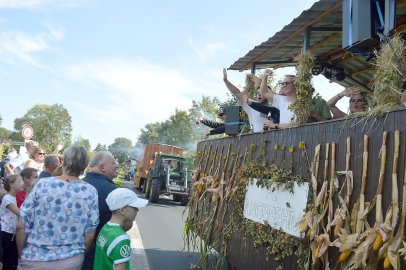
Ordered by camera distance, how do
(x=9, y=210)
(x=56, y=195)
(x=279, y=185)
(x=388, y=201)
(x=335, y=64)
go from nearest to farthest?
(x=388, y=201) < (x=56, y=195) < (x=279, y=185) < (x=9, y=210) < (x=335, y=64)

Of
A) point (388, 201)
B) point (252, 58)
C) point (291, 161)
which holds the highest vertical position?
point (252, 58)

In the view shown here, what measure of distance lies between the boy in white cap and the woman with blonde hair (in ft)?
1.14

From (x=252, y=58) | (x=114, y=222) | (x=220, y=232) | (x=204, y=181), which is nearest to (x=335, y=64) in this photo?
(x=252, y=58)

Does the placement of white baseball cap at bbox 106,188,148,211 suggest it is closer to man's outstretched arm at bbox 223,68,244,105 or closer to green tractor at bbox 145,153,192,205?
man's outstretched arm at bbox 223,68,244,105

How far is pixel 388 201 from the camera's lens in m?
2.73

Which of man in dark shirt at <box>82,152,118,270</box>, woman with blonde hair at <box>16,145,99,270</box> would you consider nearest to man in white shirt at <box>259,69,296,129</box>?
man in dark shirt at <box>82,152,118,270</box>

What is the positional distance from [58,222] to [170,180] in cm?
1658

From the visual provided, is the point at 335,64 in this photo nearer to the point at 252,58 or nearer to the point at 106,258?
the point at 252,58

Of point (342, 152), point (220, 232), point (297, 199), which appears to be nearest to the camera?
point (342, 152)

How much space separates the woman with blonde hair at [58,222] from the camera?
308 cm

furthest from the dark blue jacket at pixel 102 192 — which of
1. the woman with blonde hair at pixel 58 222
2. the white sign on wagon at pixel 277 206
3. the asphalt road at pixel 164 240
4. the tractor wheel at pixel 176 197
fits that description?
the tractor wheel at pixel 176 197

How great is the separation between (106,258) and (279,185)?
6.81ft

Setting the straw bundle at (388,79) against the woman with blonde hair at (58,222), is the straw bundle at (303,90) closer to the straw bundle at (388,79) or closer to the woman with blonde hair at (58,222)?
the straw bundle at (388,79)

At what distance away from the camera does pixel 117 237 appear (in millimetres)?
2748
